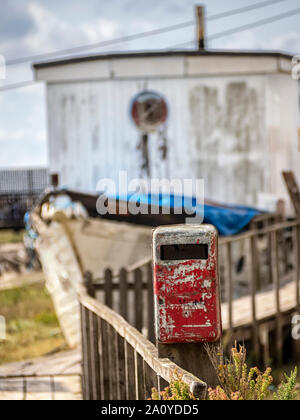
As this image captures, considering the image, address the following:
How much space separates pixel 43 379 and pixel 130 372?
2.98 metres

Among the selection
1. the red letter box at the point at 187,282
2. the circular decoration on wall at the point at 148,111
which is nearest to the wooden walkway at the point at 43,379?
the red letter box at the point at 187,282

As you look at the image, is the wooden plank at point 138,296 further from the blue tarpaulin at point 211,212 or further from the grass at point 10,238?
the grass at point 10,238

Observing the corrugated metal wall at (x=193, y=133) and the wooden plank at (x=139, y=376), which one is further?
the corrugated metal wall at (x=193, y=133)

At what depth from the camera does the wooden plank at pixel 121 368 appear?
4.05 meters

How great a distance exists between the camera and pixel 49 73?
49.8 feet

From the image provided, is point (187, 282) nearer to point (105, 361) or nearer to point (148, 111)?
point (105, 361)

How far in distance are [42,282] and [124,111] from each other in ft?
→ 15.1

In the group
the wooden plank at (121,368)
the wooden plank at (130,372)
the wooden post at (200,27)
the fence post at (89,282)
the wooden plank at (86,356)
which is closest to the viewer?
the wooden plank at (130,372)

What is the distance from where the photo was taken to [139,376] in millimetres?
3475

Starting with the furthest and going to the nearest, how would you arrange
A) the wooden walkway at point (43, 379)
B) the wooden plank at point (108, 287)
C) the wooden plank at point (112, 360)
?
the wooden plank at point (108, 287) → the wooden walkway at point (43, 379) → the wooden plank at point (112, 360)

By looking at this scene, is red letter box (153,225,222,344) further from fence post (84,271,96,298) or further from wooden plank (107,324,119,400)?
fence post (84,271,96,298)

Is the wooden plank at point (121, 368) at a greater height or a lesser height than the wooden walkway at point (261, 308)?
greater

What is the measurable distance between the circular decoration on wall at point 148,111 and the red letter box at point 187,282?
39.8 ft

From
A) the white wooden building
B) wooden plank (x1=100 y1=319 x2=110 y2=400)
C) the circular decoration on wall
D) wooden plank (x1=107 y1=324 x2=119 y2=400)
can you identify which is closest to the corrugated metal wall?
the white wooden building
